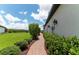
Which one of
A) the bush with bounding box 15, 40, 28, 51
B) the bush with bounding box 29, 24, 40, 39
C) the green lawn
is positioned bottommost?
the bush with bounding box 15, 40, 28, 51

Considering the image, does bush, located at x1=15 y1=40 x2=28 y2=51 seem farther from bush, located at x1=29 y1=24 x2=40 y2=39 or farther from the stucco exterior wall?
the stucco exterior wall

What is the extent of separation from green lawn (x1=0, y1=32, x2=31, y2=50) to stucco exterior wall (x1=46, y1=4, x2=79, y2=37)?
396mm

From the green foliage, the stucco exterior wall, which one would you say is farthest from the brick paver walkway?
the stucco exterior wall

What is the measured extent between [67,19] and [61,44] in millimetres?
383

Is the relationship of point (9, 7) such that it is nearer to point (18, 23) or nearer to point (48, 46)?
point (18, 23)

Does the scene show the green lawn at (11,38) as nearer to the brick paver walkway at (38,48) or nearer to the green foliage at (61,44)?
the brick paver walkway at (38,48)

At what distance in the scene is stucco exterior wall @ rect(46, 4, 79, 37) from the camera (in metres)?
3.90

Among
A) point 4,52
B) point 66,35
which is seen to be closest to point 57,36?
point 66,35

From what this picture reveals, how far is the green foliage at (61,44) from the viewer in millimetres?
3893

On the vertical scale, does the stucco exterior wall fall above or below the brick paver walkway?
above

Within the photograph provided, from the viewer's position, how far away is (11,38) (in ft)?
13.3

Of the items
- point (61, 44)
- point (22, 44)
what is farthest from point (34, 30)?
point (61, 44)

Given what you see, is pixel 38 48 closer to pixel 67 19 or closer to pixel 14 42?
pixel 14 42
